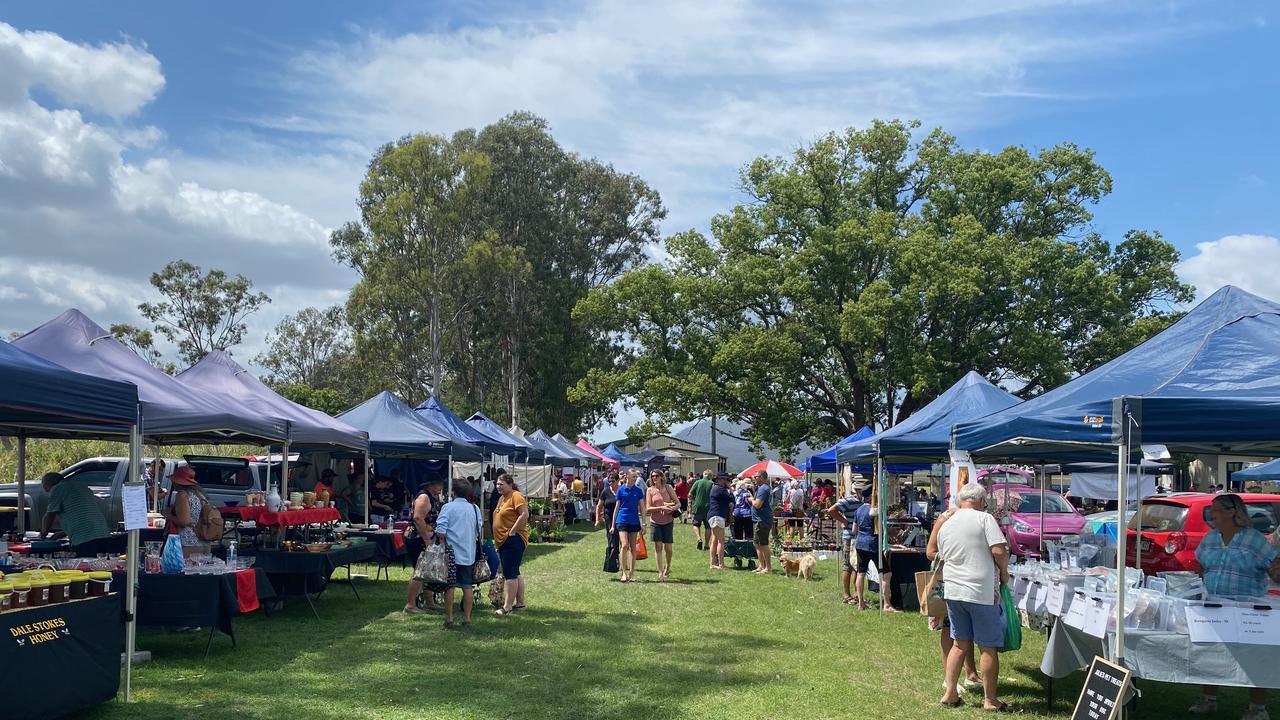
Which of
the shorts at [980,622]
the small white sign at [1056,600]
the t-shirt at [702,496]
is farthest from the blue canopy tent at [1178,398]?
the t-shirt at [702,496]

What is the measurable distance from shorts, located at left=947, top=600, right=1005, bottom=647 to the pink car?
8105mm

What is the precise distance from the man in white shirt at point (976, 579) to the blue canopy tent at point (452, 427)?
12.8m

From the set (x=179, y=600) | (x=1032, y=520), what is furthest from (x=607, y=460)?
(x=179, y=600)

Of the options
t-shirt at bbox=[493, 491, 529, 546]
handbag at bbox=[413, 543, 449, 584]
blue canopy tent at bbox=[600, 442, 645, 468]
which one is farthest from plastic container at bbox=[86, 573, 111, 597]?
blue canopy tent at bbox=[600, 442, 645, 468]

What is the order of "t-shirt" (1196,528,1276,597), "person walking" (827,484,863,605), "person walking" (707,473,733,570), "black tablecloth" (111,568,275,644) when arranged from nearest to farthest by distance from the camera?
"t-shirt" (1196,528,1276,597)
"black tablecloth" (111,568,275,644)
"person walking" (827,484,863,605)
"person walking" (707,473,733,570)

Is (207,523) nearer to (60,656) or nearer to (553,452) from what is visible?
(60,656)

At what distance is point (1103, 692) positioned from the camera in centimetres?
591

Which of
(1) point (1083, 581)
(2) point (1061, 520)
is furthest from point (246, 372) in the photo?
(2) point (1061, 520)

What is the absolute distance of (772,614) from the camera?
479 inches

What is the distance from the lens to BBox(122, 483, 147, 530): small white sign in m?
7.14

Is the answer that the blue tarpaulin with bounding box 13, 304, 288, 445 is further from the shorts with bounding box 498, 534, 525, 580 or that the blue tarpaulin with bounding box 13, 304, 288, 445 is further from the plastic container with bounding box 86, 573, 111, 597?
the shorts with bounding box 498, 534, 525, 580

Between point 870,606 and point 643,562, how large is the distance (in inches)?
242

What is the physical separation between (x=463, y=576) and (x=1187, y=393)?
22.0 feet

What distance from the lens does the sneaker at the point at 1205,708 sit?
23.8ft
